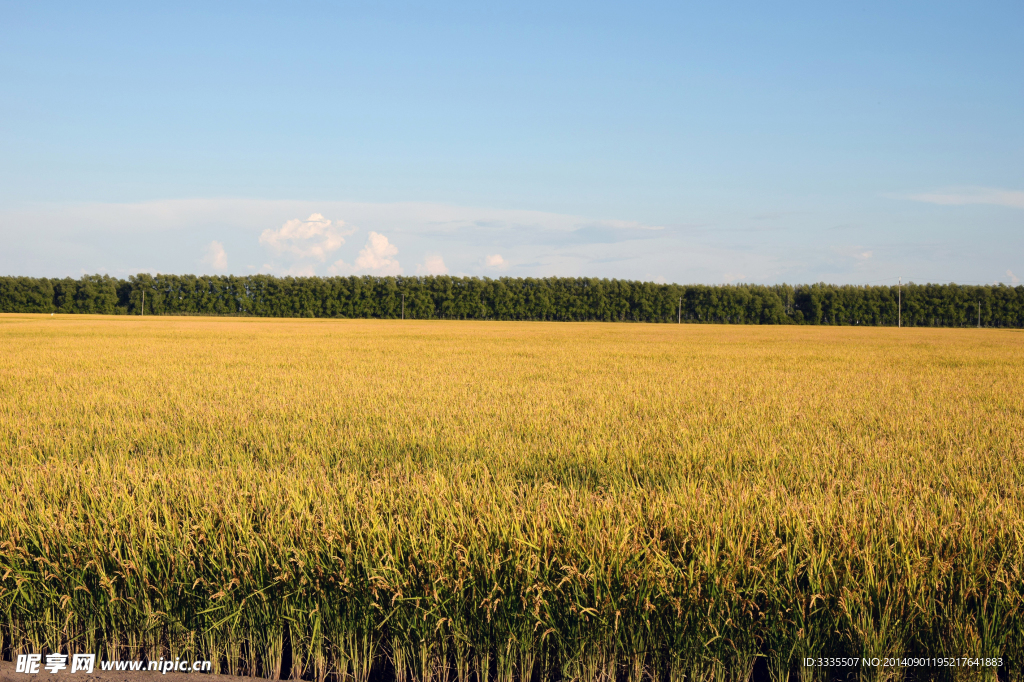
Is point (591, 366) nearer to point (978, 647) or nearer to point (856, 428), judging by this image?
point (856, 428)

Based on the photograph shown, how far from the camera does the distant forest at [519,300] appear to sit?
134250 millimetres

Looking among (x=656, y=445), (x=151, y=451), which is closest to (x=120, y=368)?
(x=151, y=451)

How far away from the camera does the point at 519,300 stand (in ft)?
477

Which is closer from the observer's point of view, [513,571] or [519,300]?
[513,571]

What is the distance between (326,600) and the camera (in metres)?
2.98

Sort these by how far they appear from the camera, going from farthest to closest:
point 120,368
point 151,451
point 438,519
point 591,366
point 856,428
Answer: point 591,366, point 120,368, point 856,428, point 151,451, point 438,519

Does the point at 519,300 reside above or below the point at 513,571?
above

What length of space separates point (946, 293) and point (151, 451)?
168217 mm

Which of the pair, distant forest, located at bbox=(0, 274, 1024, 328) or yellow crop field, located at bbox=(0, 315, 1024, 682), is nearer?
yellow crop field, located at bbox=(0, 315, 1024, 682)

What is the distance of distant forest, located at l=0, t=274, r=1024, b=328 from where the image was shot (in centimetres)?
13425

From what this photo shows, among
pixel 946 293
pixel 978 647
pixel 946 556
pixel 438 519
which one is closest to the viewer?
pixel 978 647

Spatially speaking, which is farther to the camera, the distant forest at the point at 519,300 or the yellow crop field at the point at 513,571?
the distant forest at the point at 519,300

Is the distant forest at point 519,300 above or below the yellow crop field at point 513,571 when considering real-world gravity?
above

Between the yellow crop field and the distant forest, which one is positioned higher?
the distant forest
